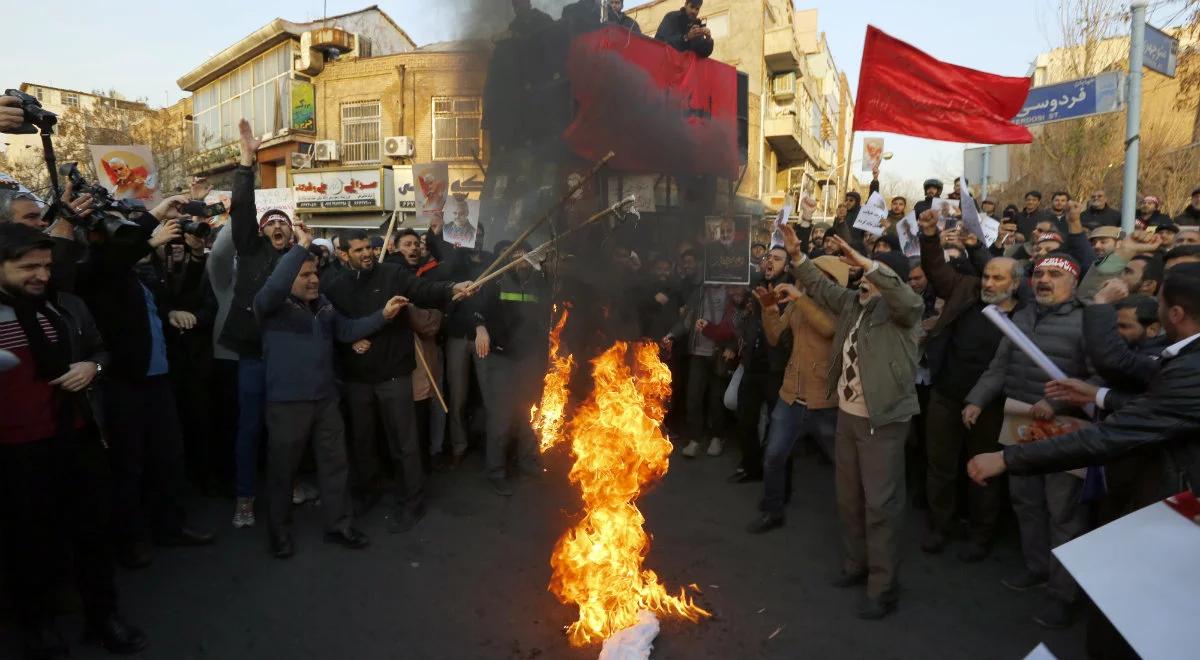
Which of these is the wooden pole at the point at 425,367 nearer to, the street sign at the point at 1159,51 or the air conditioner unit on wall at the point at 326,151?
the street sign at the point at 1159,51

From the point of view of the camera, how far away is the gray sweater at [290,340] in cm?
449

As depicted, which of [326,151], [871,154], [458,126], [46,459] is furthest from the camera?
[326,151]

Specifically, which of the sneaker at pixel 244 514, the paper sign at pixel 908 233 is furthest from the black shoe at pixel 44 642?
the paper sign at pixel 908 233

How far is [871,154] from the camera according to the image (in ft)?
27.2

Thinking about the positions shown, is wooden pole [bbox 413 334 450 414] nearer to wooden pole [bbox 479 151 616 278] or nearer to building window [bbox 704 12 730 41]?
wooden pole [bbox 479 151 616 278]

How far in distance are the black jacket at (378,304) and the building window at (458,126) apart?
1288 mm

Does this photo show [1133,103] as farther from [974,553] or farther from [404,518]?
A: [404,518]

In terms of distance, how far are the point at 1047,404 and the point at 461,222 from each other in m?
5.49

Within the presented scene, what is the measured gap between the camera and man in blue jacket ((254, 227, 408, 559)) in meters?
4.55

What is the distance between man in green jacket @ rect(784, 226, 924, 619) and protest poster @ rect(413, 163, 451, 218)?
14.2 ft

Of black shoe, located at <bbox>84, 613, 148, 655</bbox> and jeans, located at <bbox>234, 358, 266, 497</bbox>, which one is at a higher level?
jeans, located at <bbox>234, 358, 266, 497</bbox>

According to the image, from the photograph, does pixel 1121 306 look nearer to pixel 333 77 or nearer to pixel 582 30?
pixel 582 30

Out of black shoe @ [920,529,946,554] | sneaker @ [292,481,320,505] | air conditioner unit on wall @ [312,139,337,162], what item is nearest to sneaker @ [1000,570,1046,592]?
black shoe @ [920,529,946,554]

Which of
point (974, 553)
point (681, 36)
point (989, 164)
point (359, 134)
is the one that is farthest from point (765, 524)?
point (359, 134)
